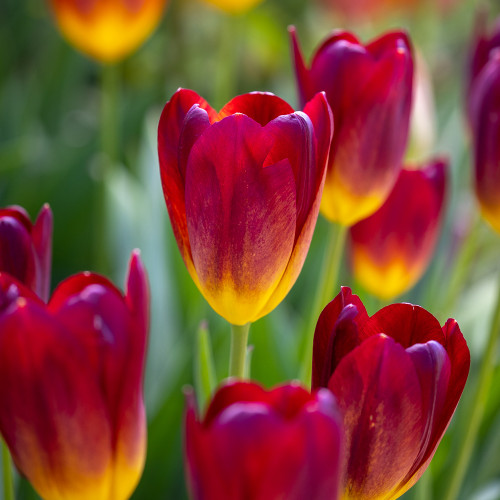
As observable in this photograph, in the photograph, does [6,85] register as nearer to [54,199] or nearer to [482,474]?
[54,199]

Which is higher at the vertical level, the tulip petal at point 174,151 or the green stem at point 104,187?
the tulip petal at point 174,151

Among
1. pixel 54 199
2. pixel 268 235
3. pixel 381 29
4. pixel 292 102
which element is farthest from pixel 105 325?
pixel 381 29

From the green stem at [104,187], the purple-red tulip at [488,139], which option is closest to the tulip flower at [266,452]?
the purple-red tulip at [488,139]

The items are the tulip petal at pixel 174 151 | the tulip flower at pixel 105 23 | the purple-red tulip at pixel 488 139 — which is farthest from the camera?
the tulip flower at pixel 105 23

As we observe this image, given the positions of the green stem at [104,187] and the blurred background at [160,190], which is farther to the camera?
the green stem at [104,187]

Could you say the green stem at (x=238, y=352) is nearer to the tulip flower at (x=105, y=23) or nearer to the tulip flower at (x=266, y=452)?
the tulip flower at (x=266, y=452)

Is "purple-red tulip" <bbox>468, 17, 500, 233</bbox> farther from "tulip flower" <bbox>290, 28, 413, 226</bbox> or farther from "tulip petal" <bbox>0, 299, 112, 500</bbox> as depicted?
"tulip petal" <bbox>0, 299, 112, 500</bbox>

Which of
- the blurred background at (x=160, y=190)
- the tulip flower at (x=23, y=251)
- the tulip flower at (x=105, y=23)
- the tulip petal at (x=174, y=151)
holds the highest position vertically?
the tulip flower at (x=105, y=23)
